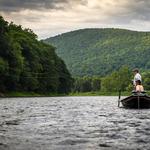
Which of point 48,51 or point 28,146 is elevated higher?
point 48,51

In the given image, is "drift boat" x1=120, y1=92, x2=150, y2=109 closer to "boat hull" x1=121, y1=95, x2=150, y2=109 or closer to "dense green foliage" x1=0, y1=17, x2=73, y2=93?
"boat hull" x1=121, y1=95, x2=150, y2=109

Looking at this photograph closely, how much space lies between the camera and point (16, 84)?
116 metres

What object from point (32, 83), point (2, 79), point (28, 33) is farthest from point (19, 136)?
point (28, 33)

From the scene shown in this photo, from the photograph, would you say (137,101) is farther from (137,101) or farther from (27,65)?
(27,65)

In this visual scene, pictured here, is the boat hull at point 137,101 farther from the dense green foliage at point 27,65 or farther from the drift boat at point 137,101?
the dense green foliage at point 27,65

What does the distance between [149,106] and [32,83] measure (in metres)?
73.4

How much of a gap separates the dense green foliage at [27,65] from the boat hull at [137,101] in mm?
53560

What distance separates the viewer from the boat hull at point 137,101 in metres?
50.1

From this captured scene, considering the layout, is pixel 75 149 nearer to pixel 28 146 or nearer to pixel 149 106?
pixel 28 146

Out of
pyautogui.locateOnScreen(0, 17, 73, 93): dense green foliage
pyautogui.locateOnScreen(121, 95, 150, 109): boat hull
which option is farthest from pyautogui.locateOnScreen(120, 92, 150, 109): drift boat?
pyautogui.locateOnScreen(0, 17, 73, 93): dense green foliage

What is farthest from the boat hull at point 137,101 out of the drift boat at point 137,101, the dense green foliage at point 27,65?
the dense green foliage at point 27,65

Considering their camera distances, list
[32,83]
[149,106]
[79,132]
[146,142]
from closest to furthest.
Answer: [146,142], [79,132], [149,106], [32,83]

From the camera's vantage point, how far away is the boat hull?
50125 mm

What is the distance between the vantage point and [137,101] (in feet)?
167
